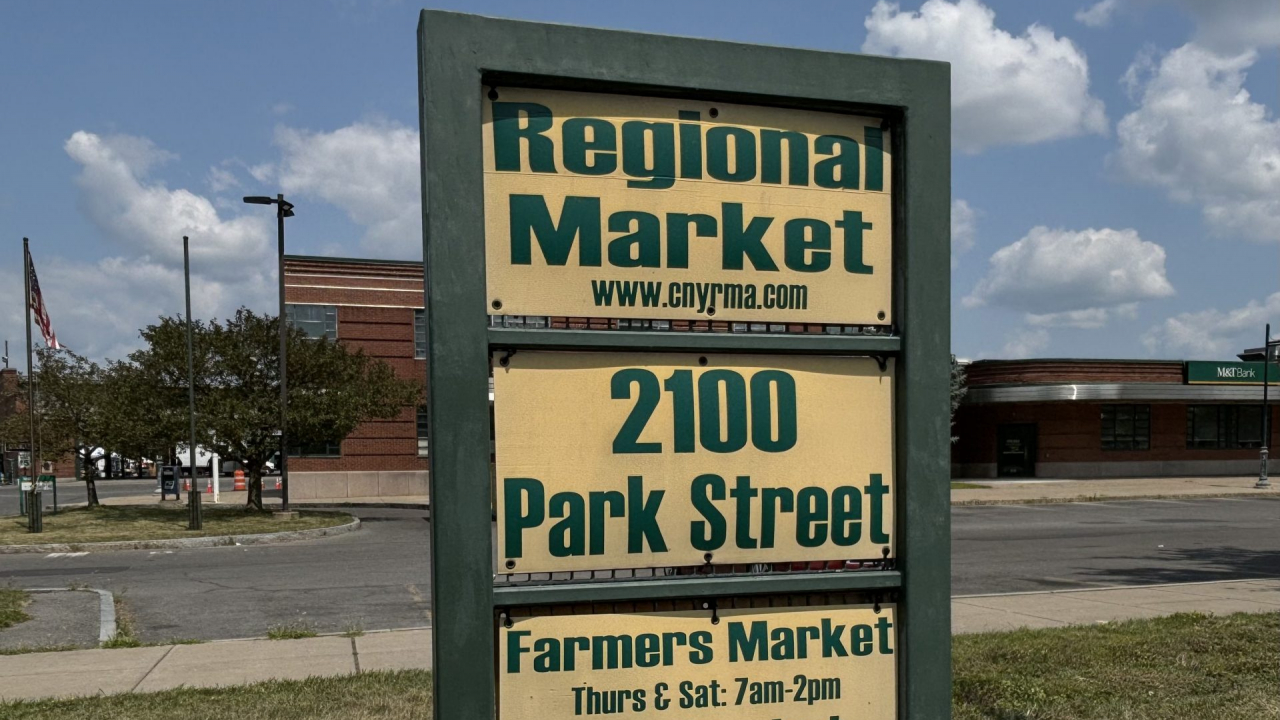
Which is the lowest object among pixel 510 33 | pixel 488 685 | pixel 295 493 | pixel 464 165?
pixel 295 493

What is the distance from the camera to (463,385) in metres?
2.62

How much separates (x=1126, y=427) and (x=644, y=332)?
41.6 metres

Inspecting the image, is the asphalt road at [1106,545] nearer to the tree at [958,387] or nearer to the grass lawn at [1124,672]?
the grass lawn at [1124,672]

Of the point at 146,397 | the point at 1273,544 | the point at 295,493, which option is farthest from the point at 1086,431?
the point at 146,397

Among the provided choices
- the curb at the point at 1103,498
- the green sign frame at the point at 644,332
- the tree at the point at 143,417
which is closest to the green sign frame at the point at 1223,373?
the curb at the point at 1103,498

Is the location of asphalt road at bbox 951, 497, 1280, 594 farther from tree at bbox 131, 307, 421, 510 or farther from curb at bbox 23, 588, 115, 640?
tree at bbox 131, 307, 421, 510

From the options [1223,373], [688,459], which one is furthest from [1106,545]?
[1223,373]

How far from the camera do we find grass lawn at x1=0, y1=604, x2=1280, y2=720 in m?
5.90

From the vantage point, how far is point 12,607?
1141 centimetres

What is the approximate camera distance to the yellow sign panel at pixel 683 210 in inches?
108

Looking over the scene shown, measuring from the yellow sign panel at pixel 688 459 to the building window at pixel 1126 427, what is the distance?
40292mm

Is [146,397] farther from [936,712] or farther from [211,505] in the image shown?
[936,712]

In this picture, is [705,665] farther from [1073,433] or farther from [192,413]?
[1073,433]

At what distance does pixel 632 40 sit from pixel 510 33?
330mm
